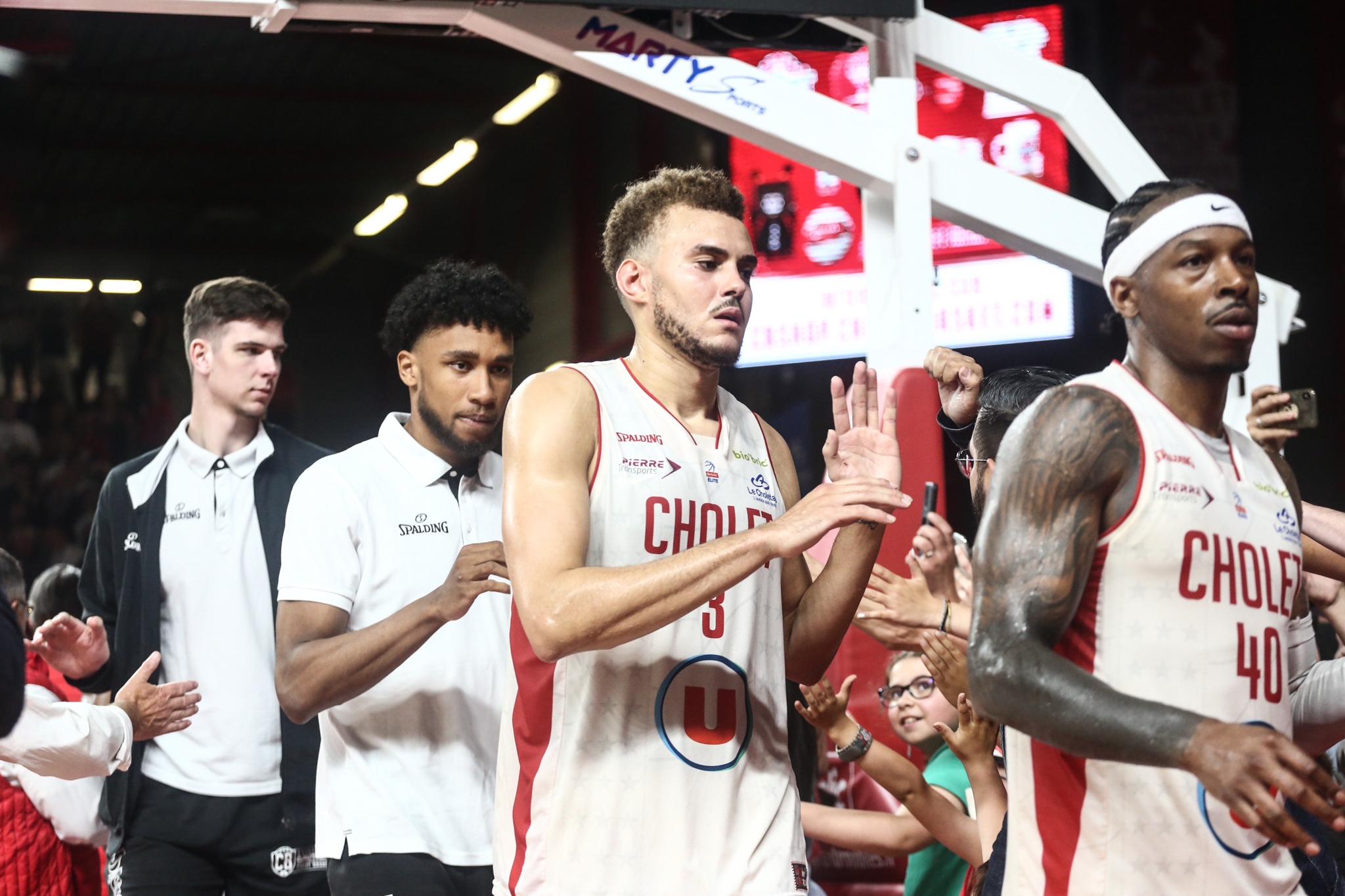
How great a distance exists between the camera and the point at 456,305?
13.2 feet

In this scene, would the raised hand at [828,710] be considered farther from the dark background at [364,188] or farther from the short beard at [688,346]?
the dark background at [364,188]

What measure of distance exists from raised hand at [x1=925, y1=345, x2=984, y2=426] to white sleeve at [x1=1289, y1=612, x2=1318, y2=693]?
95 centimetres

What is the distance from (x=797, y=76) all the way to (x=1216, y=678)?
8.72 metres

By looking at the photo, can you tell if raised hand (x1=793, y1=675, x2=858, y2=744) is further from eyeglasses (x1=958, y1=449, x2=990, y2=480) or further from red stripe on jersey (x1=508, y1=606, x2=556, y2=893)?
red stripe on jersey (x1=508, y1=606, x2=556, y2=893)

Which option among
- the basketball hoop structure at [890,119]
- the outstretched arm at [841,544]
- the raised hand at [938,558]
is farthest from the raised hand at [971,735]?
the basketball hoop structure at [890,119]

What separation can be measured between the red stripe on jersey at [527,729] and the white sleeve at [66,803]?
2123 mm

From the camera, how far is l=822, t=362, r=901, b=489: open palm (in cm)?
307

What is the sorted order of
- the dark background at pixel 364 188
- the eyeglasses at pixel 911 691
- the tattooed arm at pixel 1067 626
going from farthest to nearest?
the dark background at pixel 364 188 → the eyeglasses at pixel 911 691 → the tattooed arm at pixel 1067 626

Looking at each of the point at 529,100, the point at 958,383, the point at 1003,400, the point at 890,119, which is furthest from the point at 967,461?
the point at 529,100

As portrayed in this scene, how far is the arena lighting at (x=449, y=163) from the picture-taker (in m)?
16.0

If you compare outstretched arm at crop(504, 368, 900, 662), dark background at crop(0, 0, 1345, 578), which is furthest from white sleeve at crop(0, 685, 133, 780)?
dark background at crop(0, 0, 1345, 578)

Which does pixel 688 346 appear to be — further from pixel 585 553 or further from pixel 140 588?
pixel 140 588

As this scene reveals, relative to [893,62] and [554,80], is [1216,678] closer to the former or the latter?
[893,62]

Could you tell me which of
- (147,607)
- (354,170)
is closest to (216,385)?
(147,607)
